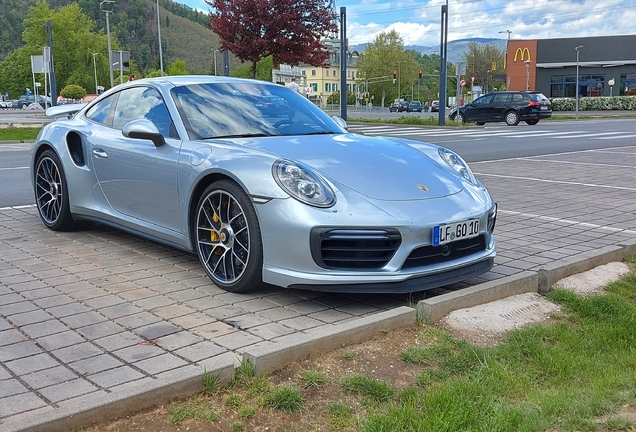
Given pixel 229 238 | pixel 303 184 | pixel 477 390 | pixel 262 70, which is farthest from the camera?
pixel 262 70

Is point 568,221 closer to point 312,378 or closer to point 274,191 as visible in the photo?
point 274,191

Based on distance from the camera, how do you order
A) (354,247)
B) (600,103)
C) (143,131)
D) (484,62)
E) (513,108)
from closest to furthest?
(354,247) < (143,131) < (513,108) < (600,103) < (484,62)

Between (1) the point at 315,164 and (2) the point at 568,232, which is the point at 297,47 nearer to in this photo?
(2) the point at 568,232

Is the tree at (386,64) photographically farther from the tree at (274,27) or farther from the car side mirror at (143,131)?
the car side mirror at (143,131)

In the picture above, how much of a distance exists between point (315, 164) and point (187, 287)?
3.81ft

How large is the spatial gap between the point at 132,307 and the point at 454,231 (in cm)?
193

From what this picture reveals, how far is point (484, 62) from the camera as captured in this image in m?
77.6

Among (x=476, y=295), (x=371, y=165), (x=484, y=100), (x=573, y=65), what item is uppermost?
(x=573, y=65)

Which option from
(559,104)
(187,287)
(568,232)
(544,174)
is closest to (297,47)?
(544,174)

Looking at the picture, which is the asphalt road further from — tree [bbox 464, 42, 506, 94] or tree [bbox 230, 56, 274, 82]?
tree [bbox 464, 42, 506, 94]

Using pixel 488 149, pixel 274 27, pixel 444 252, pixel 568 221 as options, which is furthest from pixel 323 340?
pixel 274 27

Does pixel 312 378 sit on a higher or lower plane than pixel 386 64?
lower

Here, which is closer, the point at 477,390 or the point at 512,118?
the point at 477,390

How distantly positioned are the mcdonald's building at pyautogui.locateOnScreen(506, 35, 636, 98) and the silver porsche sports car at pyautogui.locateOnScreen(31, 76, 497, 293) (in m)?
57.1
